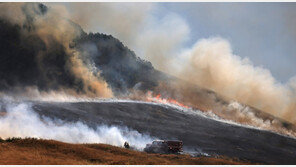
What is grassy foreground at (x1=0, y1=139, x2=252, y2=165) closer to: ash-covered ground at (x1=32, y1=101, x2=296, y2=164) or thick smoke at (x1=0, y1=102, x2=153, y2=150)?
thick smoke at (x1=0, y1=102, x2=153, y2=150)

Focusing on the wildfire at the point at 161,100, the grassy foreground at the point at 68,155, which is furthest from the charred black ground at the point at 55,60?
the grassy foreground at the point at 68,155

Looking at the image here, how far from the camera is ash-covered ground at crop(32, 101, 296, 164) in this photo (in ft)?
91.7

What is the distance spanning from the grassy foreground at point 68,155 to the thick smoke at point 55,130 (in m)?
2.88

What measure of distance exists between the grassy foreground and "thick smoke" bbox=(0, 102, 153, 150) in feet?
9.46

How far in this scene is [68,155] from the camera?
19516 millimetres

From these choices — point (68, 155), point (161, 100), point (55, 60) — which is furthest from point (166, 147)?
point (55, 60)

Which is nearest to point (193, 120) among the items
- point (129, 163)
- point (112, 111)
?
point (112, 111)

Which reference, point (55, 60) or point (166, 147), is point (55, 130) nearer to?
point (166, 147)

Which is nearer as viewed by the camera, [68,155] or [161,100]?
[68,155]

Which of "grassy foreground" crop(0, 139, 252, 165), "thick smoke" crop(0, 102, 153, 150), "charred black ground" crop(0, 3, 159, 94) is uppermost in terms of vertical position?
"charred black ground" crop(0, 3, 159, 94)

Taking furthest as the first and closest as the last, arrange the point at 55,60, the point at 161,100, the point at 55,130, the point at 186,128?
the point at 161,100 → the point at 55,60 → the point at 186,128 → the point at 55,130

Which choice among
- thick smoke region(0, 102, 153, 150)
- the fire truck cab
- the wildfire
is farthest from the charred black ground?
the fire truck cab

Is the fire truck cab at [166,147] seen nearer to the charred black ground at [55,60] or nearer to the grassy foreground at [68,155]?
the grassy foreground at [68,155]

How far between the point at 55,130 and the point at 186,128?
13960 mm
